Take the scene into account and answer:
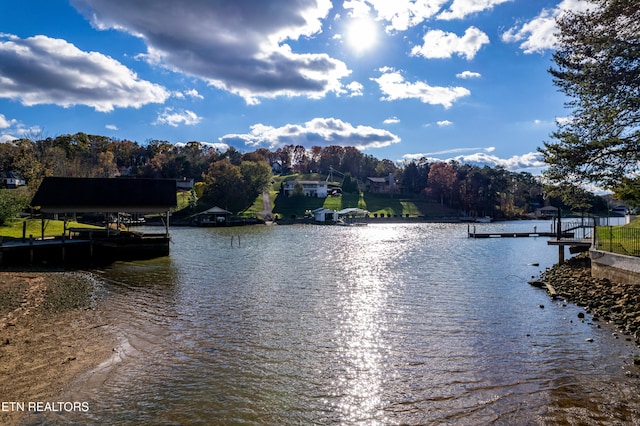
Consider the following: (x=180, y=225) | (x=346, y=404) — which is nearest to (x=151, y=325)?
(x=346, y=404)

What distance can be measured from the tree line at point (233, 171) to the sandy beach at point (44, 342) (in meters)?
57.4

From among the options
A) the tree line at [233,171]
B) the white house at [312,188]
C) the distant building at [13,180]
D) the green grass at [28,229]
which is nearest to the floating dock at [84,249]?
the green grass at [28,229]

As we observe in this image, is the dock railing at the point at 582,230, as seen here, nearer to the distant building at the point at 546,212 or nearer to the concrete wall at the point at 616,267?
the concrete wall at the point at 616,267

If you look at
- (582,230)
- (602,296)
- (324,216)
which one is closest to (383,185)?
(324,216)

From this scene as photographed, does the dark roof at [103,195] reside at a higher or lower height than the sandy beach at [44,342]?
higher

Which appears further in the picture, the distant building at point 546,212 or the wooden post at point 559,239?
the distant building at point 546,212

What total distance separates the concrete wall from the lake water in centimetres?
298

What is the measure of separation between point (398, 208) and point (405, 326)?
9381 centimetres

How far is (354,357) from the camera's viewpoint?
419 inches

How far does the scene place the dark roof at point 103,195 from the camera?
30031 millimetres

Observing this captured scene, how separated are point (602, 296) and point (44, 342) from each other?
62.3ft

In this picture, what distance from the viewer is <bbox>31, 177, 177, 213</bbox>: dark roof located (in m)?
Result: 30.0

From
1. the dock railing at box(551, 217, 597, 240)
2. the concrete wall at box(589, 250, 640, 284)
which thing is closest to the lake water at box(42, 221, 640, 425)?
the concrete wall at box(589, 250, 640, 284)

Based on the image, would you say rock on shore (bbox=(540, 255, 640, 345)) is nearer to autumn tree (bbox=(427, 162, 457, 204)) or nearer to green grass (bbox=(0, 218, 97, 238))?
green grass (bbox=(0, 218, 97, 238))
